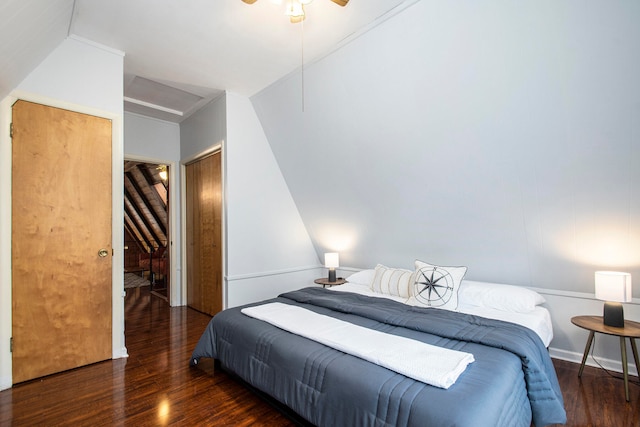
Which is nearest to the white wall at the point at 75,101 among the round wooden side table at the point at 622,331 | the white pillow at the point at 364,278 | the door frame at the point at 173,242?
the door frame at the point at 173,242

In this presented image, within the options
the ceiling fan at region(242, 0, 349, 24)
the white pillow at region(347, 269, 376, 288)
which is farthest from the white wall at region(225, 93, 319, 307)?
the ceiling fan at region(242, 0, 349, 24)

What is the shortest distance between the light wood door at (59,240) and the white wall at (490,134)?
1909 mm

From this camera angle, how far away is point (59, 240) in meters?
2.50

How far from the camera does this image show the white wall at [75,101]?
2.25 metres

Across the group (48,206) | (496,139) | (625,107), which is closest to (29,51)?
(48,206)

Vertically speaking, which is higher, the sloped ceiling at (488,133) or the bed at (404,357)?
the sloped ceiling at (488,133)

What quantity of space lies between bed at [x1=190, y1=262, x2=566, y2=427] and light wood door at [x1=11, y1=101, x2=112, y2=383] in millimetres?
1057

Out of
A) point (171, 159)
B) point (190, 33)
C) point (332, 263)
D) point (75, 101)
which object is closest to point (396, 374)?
point (332, 263)

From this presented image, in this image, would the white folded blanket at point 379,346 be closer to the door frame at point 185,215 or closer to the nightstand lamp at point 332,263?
the door frame at point 185,215

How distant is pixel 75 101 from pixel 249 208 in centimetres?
189

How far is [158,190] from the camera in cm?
611

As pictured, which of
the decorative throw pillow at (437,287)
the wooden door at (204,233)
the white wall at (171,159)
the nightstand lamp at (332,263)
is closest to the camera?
the decorative throw pillow at (437,287)

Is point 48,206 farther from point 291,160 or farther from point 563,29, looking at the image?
point 563,29

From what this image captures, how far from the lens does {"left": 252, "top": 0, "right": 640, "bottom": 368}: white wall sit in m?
1.88
